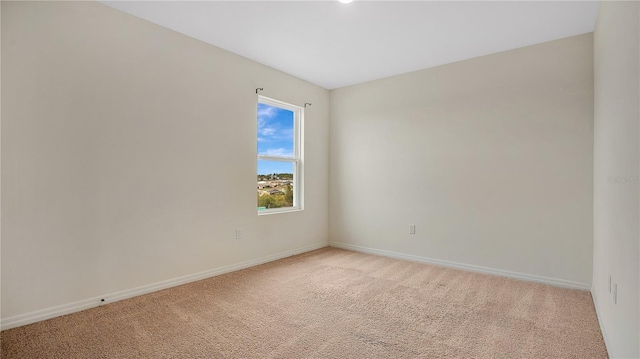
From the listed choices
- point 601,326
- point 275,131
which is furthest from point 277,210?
point 601,326

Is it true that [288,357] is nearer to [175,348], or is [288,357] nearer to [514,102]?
[175,348]

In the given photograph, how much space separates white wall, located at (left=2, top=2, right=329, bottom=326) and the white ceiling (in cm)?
34

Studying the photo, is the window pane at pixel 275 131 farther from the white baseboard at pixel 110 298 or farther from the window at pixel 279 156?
the white baseboard at pixel 110 298

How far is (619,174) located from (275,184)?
10.9 feet

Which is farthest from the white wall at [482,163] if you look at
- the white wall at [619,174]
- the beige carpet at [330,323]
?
the white wall at [619,174]

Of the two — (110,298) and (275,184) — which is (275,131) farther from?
(110,298)

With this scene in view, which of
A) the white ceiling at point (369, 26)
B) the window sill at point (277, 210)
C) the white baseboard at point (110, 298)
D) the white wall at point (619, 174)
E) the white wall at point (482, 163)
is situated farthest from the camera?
the window sill at point (277, 210)

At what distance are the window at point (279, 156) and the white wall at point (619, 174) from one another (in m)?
3.20

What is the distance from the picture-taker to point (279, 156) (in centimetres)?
414

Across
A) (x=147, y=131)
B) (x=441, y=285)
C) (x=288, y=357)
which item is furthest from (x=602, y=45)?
(x=147, y=131)

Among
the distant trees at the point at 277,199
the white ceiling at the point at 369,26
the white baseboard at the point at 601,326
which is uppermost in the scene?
the white ceiling at the point at 369,26

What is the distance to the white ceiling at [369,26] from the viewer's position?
99.7 inches

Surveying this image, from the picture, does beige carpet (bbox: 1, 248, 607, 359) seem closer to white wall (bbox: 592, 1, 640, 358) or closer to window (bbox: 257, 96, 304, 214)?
white wall (bbox: 592, 1, 640, 358)

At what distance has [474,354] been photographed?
1846 mm
